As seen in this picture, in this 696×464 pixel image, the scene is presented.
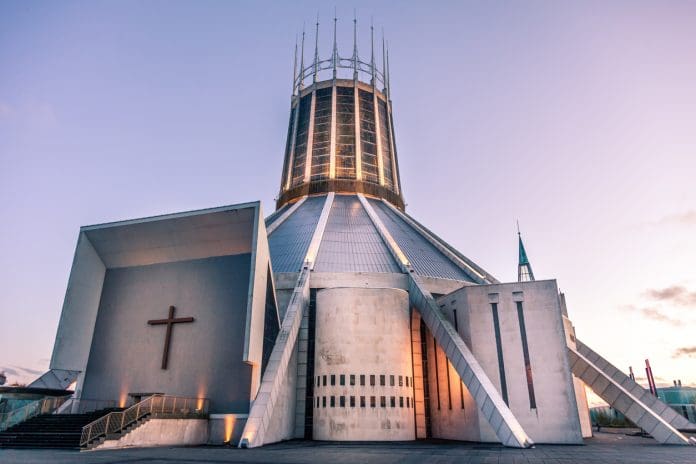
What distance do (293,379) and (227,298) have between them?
237 inches

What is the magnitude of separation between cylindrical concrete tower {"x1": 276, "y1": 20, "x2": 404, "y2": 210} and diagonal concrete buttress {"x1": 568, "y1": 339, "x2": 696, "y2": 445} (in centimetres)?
2513

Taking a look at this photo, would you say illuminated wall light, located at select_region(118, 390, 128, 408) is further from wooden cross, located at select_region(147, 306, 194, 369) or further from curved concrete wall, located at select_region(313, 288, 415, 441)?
curved concrete wall, located at select_region(313, 288, 415, 441)

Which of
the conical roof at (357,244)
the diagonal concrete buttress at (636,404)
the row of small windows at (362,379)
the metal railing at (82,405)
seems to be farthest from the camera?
the conical roof at (357,244)

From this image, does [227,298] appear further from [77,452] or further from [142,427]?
[77,452]

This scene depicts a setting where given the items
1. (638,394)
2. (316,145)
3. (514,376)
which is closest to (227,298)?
(514,376)

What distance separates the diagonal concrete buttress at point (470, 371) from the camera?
1764 cm

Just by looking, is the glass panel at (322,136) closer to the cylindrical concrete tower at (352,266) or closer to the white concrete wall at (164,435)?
the cylindrical concrete tower at (352,266)

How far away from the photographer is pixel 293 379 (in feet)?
79.8

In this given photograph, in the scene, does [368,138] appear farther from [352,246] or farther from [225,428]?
[225,428]

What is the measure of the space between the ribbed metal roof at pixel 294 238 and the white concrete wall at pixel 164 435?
452 inches

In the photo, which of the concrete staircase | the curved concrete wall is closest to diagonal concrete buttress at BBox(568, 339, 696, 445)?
the curved concrete wall

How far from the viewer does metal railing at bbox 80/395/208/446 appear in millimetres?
15375

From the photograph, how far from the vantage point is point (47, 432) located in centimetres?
1661

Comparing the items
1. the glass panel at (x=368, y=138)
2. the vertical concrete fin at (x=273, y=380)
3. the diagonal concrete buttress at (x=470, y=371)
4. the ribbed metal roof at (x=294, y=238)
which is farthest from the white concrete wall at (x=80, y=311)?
the glass panel at (x=368, y=138)
